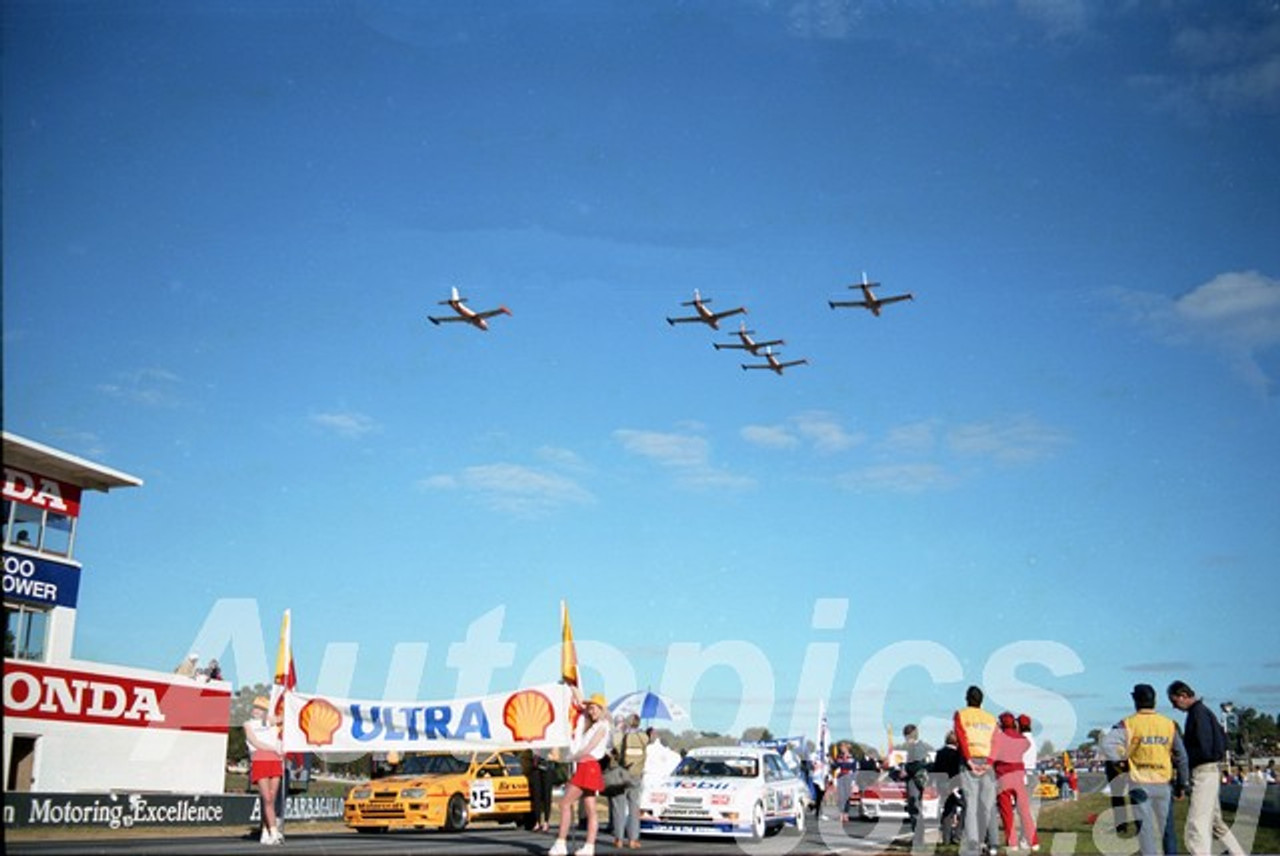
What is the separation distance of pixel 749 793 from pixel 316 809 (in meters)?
15.0

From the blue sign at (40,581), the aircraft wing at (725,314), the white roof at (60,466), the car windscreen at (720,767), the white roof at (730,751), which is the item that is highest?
the aircraft wing at (725,314)

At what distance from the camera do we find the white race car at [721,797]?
1838 centimetres

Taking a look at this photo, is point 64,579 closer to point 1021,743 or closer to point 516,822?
point 516,822

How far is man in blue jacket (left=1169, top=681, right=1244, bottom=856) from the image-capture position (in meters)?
12.1

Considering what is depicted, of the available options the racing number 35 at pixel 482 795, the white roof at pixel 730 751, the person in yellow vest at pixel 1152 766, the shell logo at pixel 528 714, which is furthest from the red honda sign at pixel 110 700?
the person in yellow vest at pixel 1152 766

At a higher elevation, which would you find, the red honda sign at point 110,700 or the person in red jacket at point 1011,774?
the person in red jacket at point 1011,774

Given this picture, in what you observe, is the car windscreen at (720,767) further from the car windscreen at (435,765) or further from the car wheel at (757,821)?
the car windscreen at (435,765)

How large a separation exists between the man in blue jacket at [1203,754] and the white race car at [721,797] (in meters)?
7.55

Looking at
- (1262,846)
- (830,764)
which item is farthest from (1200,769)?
(830,764)

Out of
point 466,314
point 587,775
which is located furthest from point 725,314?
point 587,775

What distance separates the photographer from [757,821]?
1855 cm

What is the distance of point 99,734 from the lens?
3338cm

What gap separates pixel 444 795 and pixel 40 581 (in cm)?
1838

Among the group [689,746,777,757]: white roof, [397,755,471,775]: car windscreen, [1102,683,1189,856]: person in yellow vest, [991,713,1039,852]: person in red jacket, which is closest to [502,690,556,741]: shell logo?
[397,755,471,775]: car windscreen
